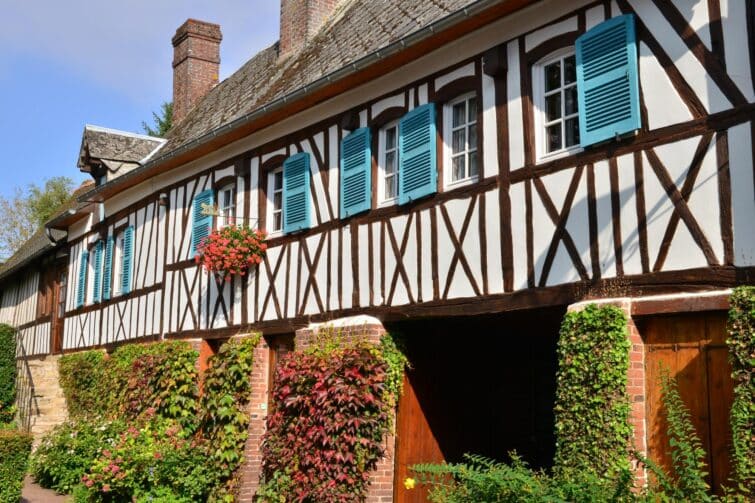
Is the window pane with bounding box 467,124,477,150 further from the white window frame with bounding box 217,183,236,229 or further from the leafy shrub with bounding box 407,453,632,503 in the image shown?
the white window frame with bounding box 217,183,236,229

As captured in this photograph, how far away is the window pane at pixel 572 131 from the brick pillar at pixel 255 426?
5.77m

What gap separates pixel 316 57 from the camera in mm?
13562

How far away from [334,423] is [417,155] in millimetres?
3049

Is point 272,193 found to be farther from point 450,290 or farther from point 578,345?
point 578,345

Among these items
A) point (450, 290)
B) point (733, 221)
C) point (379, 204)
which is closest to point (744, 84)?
point (733, 221)

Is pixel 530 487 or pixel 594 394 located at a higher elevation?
pixel 594 394

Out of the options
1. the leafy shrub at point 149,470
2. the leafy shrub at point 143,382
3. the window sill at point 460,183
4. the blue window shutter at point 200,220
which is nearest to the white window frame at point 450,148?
the window sill at point 460,183

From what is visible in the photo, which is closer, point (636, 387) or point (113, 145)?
point (636, 387)

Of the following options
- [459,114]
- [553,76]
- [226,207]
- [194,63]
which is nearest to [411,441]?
[459,114]

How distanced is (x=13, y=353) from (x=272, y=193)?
13.2m

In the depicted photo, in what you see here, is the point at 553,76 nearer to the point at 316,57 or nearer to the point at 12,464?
the point at 316,57

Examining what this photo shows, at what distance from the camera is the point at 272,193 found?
493 inches

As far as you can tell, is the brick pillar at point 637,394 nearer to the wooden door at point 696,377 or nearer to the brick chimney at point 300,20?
the wooden door at point 696,377

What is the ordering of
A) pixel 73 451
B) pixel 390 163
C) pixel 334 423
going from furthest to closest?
pixel 73 451
pixel 390 163
pixel 334 423
